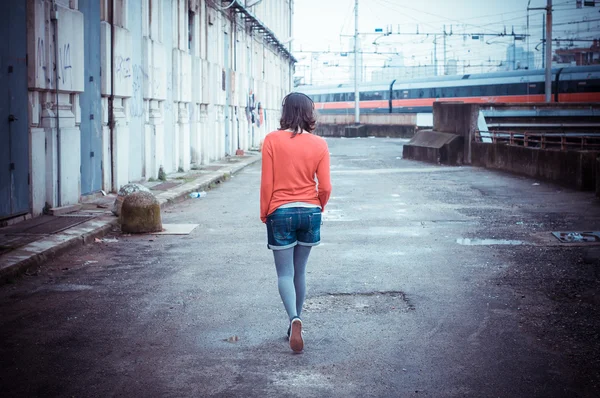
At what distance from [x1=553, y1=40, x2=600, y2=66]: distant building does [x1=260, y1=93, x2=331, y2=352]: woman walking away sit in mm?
103748

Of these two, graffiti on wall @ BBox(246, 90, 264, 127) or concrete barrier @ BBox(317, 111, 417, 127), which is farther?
concrete barrier @ BBox(317, 111, 417, 127)

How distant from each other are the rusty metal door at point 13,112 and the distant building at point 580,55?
99892mm

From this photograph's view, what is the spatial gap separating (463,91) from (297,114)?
156ft

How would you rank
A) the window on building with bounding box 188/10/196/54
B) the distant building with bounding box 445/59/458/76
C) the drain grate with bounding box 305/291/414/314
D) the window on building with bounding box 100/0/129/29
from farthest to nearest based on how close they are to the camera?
the distant building with bounding box 445/59/458/76 < the window on building with bounding box 188/10/196/54 < the window on building with bounding box 100/0/129/29 < the drain grate with bounding box 305/291/414/314

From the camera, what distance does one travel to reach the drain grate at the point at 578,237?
983cm

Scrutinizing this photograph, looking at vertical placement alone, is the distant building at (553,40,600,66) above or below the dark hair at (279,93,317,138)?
above

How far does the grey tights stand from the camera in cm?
525

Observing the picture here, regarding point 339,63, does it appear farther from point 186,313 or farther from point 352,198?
point 186,313

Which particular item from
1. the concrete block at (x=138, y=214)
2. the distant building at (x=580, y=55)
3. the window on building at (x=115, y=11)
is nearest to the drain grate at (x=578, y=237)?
the concrete block at (x=138, y=214)

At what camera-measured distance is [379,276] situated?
7695 millimetres

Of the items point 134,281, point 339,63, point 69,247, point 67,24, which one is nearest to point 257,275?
point 134,281

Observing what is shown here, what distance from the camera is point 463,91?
5109 cm

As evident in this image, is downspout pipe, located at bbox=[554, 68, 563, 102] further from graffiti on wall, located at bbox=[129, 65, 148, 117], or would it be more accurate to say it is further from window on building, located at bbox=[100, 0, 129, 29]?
window on building, located at bbox=[100, 0, 129, 29]

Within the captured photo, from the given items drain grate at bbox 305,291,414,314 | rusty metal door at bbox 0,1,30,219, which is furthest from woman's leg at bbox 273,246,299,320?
rusty metal door at bbox 0,1,30,219
